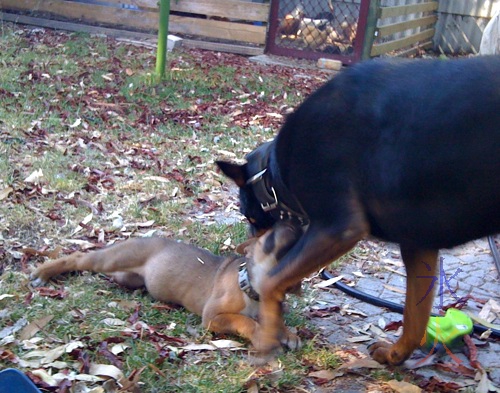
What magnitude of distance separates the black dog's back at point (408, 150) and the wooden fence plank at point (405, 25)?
862 centimetres

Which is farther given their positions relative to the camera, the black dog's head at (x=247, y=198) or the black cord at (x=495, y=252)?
the black cord at (x=495, y=252)

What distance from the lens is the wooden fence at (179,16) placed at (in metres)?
12.1

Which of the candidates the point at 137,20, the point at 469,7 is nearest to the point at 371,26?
the point at 137,20

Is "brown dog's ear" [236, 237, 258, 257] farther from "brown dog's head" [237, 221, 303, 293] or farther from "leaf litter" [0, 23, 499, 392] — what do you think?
"leaf litter" [0, 23, 499, 392]

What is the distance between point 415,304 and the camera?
3947mm

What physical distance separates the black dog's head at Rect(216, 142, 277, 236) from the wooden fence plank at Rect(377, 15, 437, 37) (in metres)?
8.09

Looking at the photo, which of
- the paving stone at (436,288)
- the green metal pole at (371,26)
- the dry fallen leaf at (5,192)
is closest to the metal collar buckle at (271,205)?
the paving stone at (436,288)

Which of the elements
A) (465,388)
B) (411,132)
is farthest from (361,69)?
(465,388)

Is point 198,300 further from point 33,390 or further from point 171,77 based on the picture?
point 171,77

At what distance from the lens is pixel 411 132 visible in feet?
10.6

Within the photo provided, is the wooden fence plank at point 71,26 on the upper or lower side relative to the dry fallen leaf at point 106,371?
upper

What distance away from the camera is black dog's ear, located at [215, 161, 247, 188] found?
4.09 m

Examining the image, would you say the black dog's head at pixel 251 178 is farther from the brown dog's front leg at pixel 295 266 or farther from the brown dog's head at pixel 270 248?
the brown dog's front leg at pixel 295 266

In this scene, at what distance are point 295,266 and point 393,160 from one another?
2.21 feet
